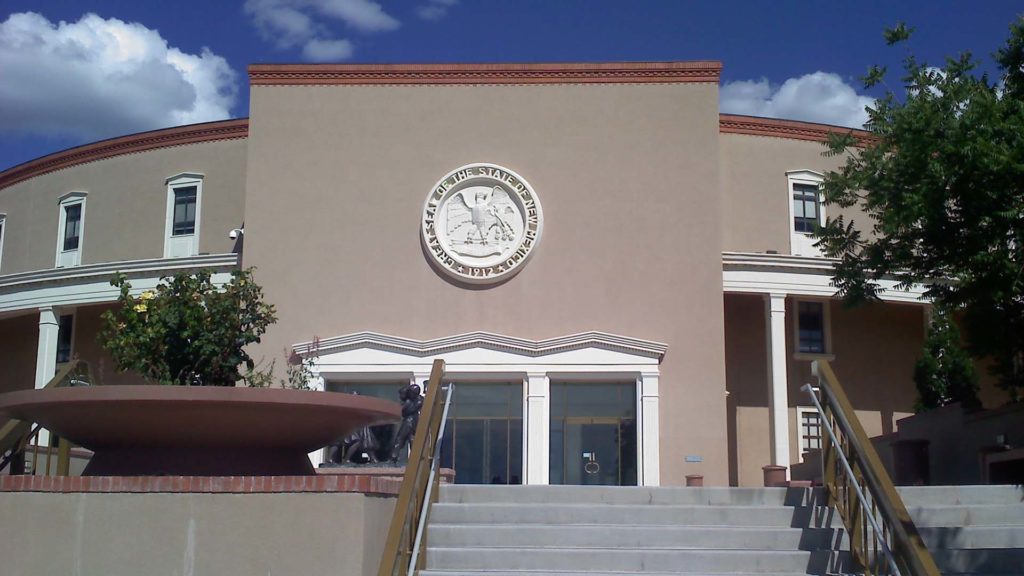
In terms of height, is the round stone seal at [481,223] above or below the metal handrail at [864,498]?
above

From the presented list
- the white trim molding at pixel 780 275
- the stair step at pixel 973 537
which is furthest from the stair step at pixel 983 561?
the white trim molding at pixel 780 275

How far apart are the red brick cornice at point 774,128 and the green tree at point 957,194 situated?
15.0 meters

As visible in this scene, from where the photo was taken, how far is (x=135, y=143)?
35.0 meters

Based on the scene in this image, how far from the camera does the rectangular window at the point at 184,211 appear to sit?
3388cm

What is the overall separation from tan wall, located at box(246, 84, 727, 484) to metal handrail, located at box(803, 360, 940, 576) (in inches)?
605

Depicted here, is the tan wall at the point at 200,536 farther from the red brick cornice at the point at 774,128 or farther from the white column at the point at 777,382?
the red brick cornice at the point at 774,128

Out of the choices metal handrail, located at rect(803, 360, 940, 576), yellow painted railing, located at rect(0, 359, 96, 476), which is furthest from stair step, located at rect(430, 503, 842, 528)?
yellow painted railing, located at rect(0, 359, 96, 476)

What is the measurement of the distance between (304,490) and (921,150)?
978 centimetres

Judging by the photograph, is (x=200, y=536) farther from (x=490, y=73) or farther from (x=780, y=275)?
(x=780, y=275)

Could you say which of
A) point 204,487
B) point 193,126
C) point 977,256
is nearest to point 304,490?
point 204,487

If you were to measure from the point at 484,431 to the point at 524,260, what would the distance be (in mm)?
4219

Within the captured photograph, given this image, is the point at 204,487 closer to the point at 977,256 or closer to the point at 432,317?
the point at 977,256

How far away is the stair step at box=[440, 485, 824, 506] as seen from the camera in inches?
423

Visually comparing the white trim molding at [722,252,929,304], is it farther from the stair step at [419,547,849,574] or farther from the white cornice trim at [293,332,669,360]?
the stair step at [419,547,849,574]
